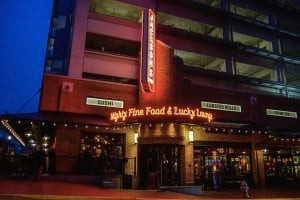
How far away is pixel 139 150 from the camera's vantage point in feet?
60.5

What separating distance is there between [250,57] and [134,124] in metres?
16.5

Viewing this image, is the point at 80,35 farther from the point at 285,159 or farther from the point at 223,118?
the point at 285,159

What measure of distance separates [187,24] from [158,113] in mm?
14778

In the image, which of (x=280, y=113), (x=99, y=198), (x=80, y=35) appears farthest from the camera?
(x=280, y=113)

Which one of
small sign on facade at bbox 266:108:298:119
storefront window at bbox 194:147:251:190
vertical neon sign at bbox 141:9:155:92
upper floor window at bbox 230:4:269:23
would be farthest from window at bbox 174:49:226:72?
storefront window at bbox 194:147:251:190

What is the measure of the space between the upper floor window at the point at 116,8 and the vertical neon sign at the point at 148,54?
5.21 m

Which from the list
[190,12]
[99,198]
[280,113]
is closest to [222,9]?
[190,12]

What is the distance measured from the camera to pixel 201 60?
29.7 metres

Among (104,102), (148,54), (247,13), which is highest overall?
(247,13)

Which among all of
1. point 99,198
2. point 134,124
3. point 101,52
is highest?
point 101,52

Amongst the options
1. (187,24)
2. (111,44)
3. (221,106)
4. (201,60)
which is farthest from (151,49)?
(201,60)

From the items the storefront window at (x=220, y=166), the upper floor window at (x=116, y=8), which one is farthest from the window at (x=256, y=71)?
the upper floor window at (x=116, y=8)

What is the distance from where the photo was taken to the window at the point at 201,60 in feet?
89.2

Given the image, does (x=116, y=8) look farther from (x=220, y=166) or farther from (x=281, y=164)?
(x=281, y=164)
